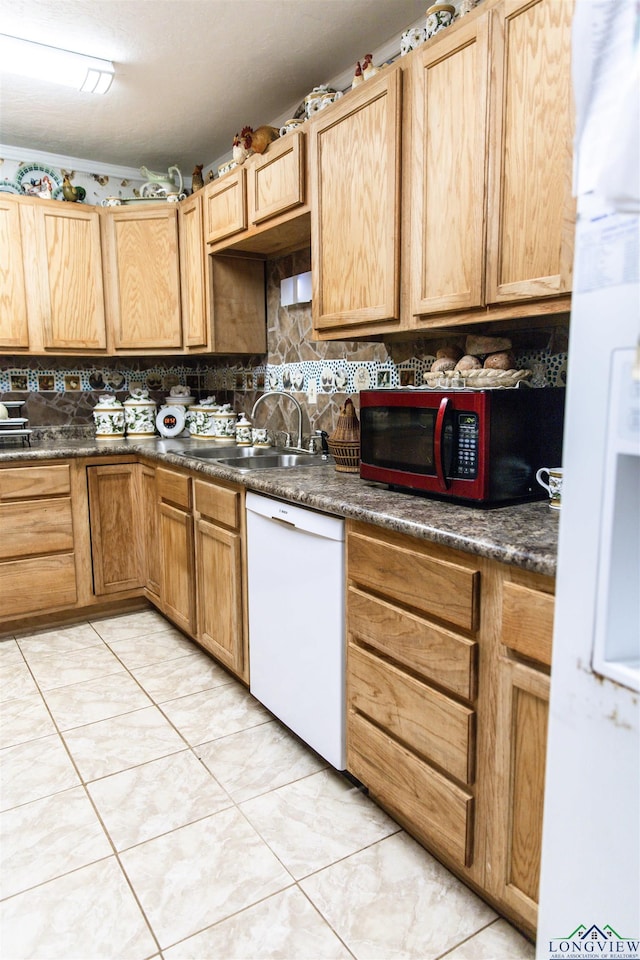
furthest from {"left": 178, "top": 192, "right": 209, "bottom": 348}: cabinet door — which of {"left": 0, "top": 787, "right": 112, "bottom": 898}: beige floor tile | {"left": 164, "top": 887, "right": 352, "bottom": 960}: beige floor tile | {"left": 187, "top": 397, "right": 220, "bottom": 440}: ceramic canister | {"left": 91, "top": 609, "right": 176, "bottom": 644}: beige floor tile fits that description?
{"left": 164, "top": 887, "right": 352, "bottom": 960}: beige floor tile

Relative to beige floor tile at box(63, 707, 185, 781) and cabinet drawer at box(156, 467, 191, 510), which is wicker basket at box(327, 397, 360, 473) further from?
beige floor tile at box(63, 707, 185, 781)

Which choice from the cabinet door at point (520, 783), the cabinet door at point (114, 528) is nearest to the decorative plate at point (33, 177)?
the cabinet door at point (114, 528)

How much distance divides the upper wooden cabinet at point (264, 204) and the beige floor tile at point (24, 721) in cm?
212

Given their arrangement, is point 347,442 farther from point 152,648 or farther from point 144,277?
point 144,277

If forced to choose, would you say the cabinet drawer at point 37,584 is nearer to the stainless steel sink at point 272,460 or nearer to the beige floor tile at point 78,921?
the stainless steel sink at point 272,460

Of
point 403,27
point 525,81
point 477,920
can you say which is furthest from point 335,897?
point 403,27

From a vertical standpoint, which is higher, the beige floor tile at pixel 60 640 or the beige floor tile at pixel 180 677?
the beige floor tile at pixel 180 677

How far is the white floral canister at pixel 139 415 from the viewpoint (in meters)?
3.58

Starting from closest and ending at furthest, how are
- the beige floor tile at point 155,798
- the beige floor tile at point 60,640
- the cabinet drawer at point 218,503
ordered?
the beige floor tile at point 155,798
the cabinet drawer at point 218,503
the beige floor tile at point 60,640

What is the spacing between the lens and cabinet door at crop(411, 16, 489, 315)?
5.10 ft

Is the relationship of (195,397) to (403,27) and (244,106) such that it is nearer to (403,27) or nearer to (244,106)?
(244,106)

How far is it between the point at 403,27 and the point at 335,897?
9.12 feet

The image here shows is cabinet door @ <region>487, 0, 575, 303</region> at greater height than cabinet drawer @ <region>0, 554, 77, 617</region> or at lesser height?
greater

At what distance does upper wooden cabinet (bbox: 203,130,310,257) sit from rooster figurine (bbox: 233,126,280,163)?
1.7 inches
